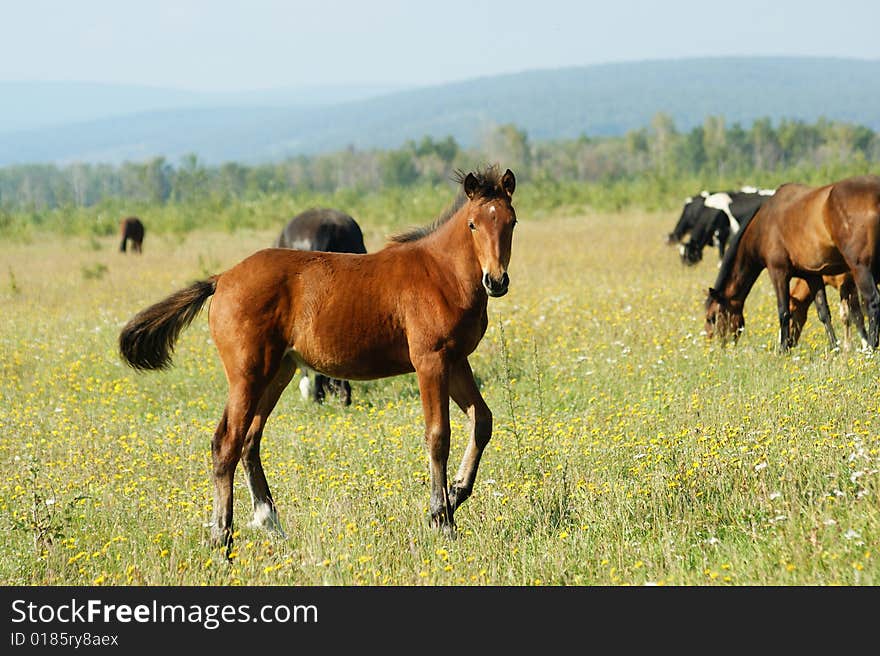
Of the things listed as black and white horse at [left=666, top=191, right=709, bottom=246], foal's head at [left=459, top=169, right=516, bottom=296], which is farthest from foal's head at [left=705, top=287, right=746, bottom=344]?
black and white horse at [left=666, top=191, right=709, bottom=246]

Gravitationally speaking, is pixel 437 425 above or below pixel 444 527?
above

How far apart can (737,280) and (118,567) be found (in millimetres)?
8825

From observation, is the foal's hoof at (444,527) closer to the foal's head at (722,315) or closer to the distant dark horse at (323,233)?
the distant dark horse at (323,233)

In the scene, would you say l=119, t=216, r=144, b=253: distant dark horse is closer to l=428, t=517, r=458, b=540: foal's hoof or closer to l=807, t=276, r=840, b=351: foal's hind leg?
l=807, t=276, r=840, b=351: foal's hind leg

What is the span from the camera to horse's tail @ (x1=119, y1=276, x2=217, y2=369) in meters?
6.65

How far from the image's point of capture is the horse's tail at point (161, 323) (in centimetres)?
665

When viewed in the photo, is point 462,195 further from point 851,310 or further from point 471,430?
point 851,310

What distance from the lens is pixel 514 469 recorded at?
7.39m

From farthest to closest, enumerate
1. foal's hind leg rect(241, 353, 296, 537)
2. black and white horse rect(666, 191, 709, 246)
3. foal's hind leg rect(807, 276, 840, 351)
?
black and white horse rect(666, 191, 709, 246), foal's hind leg rect(807, 276, 840, 351), foal's hind leg rect(241, 353, 296, 537)

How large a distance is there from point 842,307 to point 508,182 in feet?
24.7

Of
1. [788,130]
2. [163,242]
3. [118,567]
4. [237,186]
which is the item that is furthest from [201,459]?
[237,186]

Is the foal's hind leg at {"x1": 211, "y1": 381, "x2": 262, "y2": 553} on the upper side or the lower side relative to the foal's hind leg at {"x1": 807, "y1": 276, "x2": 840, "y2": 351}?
upper

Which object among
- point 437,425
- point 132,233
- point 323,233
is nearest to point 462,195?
point 437,425

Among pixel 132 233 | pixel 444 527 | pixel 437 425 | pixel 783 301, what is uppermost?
pixel 437 425
